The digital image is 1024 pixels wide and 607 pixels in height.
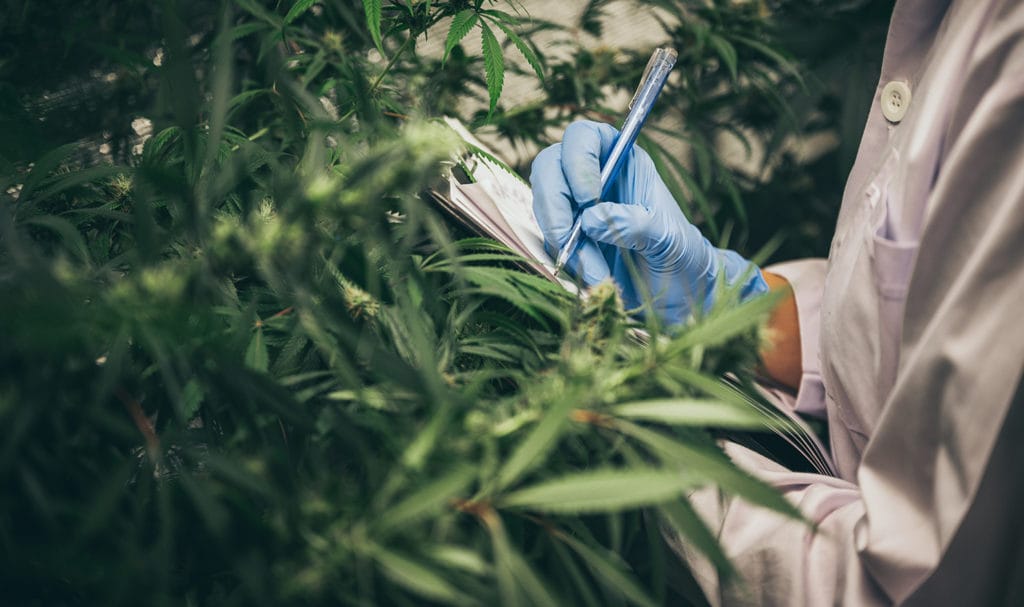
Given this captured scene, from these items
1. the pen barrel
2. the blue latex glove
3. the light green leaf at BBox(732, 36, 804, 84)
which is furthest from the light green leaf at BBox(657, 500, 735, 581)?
the light green leaf at BBox(732, 36, 804, 84)

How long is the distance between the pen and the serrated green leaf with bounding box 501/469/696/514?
1.38ft

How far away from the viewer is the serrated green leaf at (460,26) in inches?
24.7

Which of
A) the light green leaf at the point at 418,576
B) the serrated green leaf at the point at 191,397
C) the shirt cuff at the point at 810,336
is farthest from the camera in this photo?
the shirt cuff at the point at 810,336

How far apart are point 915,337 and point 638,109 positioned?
396 millimetres

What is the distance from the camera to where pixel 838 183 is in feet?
4.98

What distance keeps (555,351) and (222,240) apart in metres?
0.31

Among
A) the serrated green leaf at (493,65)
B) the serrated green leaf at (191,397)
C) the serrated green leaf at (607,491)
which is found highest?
the serrated green leaf at (493,65)

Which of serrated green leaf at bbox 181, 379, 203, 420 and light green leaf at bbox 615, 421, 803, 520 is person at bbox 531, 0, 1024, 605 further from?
serrated green leaf at bbox 181, 379, 203, 420

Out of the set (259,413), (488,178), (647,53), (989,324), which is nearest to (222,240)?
(259,413)

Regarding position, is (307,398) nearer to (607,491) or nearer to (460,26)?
(607,491)

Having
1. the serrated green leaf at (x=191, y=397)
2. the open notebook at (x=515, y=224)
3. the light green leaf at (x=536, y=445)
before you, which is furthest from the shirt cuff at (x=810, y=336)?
the serrated green leaf at (x=191, y=397)

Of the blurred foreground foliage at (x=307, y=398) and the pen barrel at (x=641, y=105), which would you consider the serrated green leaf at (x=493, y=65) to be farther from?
the pen barrel at (x=641, y=105)

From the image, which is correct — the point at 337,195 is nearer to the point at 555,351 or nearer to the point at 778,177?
the point at 555,351

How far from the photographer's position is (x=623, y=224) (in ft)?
2.55
